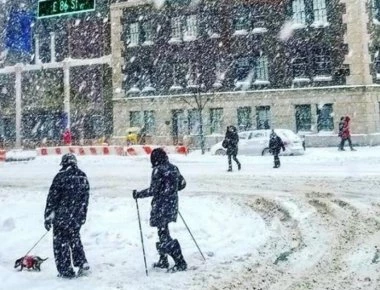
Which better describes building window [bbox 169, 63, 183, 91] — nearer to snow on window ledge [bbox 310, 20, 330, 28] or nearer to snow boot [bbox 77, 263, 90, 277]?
snow on window ledge [bbox 310, 20, 330, 28]

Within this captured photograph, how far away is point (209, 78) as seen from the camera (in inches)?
1346

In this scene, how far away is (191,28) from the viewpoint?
35188 mm

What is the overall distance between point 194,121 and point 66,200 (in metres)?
28.0

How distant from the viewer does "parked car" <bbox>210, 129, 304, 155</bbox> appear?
74.3 ft

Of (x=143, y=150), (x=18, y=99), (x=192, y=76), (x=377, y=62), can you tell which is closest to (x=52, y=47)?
(x=18, y=99)

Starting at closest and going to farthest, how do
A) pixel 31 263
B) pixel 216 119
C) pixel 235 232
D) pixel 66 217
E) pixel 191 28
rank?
pixel 66 217
pixel 31 263
pixel 235 232
pixel 216 119
pixel 191 28

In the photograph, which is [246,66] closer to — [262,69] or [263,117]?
[262,69]

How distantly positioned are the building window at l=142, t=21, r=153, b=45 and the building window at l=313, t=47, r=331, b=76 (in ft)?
39.2

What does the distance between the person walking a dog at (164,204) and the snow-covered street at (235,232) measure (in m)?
0.26

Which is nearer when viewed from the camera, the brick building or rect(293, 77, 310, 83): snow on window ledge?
the brick building

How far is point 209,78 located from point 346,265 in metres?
28.2

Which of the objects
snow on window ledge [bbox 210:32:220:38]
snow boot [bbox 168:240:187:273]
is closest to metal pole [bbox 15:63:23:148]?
snow on window ledge [bbox 210:32:220:38]

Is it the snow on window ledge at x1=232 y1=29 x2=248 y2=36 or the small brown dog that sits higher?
the snow on window ledge at x1=232 y1=29 x2=248 y2=36

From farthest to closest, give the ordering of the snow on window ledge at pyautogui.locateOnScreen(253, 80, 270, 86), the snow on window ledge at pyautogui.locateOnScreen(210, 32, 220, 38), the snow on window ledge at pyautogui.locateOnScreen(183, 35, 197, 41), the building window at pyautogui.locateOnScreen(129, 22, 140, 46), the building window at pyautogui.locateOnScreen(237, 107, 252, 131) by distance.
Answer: the building window at pyautogui.locateOnScreen(129, 22, 140, 46) < the snow on window ledge at pyautogui.locateOnScreen(183, 35, 197, 41) < the snow on window ledge at pyautogui.locateOnScreen(210, 32, 220, 38) < the building window at pyautogui.locateOnScreen(237, 107, 252, 131) < the snow on window ledge at pyautogui.locateOnScreen(253, 80, 270, 86)
